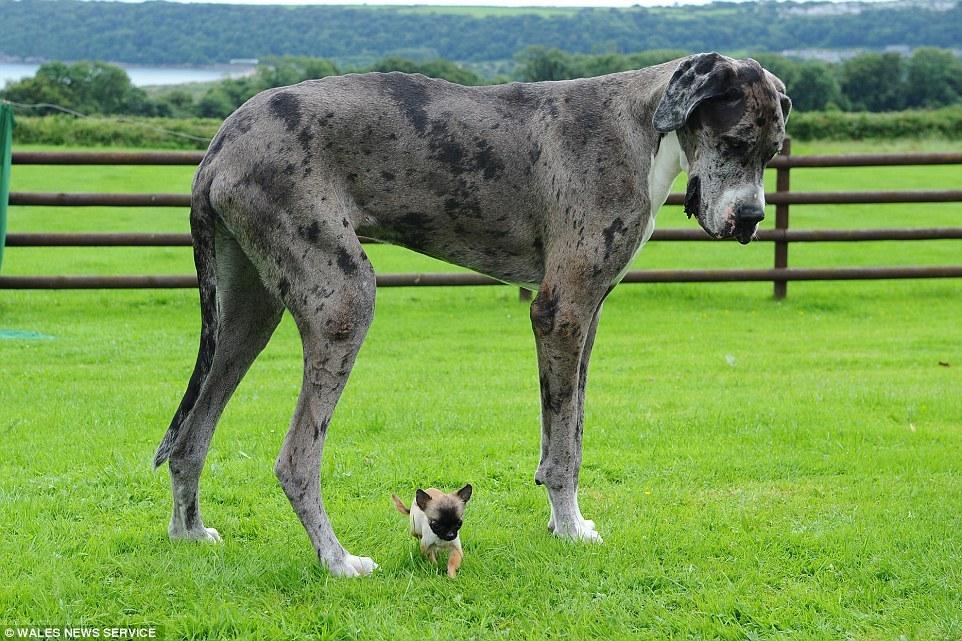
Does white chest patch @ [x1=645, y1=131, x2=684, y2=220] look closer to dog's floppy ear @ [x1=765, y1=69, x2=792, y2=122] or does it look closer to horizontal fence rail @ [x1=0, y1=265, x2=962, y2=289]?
dog's floppy ear @ [x1=765, y1=69, x2=792, y2=122]

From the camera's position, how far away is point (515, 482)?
19.1ft

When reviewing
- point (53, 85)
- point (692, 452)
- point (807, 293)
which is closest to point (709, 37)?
point (53, 85)

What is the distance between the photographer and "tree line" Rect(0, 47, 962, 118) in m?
38.6

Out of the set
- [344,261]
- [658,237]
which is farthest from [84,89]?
[344,261]

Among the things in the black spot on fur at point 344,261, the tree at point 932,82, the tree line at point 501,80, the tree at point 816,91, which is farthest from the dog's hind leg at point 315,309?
the tree at point 932,82

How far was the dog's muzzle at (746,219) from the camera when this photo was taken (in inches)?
169

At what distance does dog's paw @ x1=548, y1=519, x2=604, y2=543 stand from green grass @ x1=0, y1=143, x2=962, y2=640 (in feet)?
0.28

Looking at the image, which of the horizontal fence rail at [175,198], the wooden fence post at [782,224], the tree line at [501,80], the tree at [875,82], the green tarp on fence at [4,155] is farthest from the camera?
the tree at [875,82]

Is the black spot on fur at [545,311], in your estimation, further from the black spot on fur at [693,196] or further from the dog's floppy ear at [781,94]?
the dog's floppy ear at [781,94]

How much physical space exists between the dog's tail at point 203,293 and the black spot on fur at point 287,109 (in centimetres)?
41

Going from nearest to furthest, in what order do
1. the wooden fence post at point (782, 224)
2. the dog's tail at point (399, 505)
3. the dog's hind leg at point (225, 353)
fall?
the dog's hind leg at point (225, 353) < the dog's tail at point (399, 505) < the wooden fence post at point (782, 224)

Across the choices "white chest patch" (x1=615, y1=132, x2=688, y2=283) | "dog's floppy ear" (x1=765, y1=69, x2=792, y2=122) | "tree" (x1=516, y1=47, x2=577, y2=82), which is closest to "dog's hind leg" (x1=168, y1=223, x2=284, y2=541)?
"white chest patch" (x1=615, y1=132, x2=688, y2=283)

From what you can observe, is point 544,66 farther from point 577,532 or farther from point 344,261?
point 344,261

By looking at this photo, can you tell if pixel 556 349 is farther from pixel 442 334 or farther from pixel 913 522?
pixel 442 334
